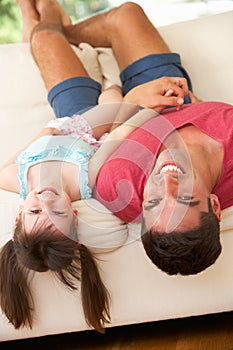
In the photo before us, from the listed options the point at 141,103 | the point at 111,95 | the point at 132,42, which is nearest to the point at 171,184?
the point at 141,103

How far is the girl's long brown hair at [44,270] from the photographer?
5.42 ft

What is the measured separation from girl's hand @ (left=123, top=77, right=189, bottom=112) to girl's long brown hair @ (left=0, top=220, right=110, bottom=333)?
0.48m

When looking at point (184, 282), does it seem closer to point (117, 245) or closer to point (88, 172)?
point (117, 245)

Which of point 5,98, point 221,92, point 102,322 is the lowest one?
point 102,322

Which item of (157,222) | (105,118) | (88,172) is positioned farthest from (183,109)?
(157,222)

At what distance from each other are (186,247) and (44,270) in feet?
1.20

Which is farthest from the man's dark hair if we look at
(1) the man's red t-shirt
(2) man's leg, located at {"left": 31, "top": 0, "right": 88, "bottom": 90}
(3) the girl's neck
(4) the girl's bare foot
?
(2) man's leg, located at {"left": 31, "top": 0, "right": 88, "bottom": 90}

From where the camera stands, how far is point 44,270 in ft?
5.55

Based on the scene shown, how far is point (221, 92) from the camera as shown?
233cm

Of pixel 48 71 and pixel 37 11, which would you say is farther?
pixel 37 11

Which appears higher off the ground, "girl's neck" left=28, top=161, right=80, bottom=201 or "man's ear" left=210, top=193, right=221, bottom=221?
"girl's neck" left=28, top=161, right=80, bottom=201

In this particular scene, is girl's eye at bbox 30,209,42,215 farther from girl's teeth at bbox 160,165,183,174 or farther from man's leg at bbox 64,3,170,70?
man's leg at bbox 64,3,170,70

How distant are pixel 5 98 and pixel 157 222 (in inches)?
36.3

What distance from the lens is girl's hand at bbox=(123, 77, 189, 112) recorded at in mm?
1919
